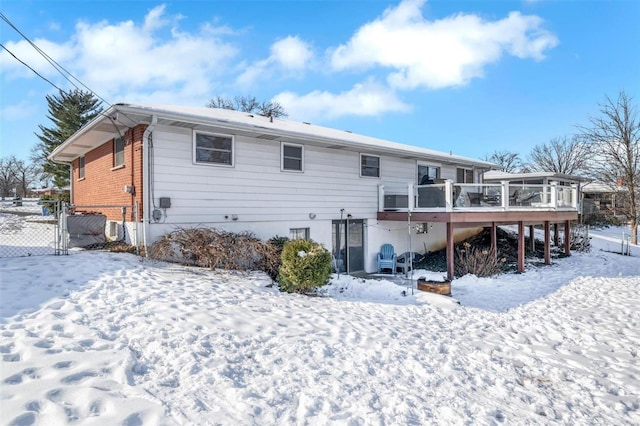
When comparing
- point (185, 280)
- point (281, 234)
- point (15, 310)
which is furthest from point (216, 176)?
point (15, 310)

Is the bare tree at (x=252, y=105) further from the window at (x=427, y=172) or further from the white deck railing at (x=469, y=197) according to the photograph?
the white deck railing at (x=469, y=197)

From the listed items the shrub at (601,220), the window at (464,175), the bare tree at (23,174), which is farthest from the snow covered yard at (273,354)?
the bare tree at (23,174)

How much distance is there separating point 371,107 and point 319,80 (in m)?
7.89

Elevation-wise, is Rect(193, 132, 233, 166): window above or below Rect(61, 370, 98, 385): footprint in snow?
above

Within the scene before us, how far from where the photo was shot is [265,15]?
11477 mm

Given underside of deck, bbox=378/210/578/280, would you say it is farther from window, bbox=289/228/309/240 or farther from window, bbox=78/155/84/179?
window, bbox=78/155/84/179

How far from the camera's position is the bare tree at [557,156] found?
4010 cm

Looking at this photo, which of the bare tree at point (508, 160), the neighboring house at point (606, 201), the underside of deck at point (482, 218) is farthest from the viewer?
the bare tree at point (508, 160)

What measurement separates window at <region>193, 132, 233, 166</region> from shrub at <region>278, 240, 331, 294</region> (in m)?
3.62

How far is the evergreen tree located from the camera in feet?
89.4

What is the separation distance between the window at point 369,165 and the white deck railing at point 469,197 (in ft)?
2.25

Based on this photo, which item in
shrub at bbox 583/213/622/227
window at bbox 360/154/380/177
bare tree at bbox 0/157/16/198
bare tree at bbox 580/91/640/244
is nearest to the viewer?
window at bbox 360/154/380/177

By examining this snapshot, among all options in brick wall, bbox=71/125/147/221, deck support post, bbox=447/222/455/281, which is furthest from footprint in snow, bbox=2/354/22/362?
deck support post, bbox=447/222/455/281

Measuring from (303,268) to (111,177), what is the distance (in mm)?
7217
